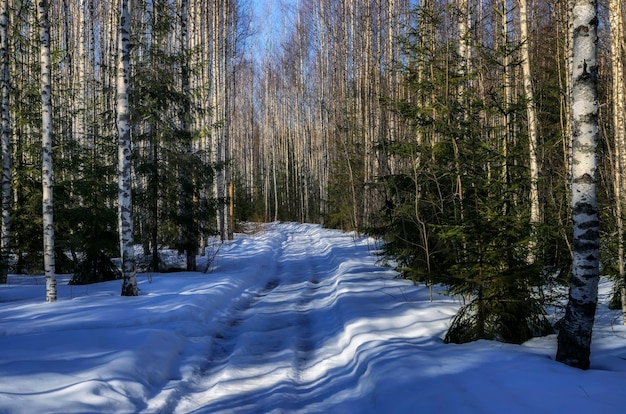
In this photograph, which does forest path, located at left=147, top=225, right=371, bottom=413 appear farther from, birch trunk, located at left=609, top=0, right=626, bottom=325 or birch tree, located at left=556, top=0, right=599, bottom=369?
birch trunk, located at left=609, top=0, right=626, bottom=325

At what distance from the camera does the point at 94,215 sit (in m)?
11.4

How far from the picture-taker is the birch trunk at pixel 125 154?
899 cm

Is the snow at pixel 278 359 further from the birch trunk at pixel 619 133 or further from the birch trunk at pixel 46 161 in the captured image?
the birch trunk at pixel 619 133

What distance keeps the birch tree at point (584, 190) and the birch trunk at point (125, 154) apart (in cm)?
799

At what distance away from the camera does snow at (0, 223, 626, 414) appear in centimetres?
394

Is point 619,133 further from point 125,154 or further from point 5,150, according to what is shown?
point 5,150

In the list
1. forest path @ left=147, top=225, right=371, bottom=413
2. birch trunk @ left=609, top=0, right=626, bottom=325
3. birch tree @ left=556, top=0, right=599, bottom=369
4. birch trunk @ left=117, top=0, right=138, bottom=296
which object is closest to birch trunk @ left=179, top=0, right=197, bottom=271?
forest path @ left=147, top=225, right=371, bottom=413

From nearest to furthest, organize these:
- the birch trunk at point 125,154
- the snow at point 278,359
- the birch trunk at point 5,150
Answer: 1. the snow at point 278,359
2. the birch trunk at point 125,154
3. the birch trunk at point 5,150

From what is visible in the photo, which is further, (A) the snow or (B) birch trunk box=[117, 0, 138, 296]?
(B) birch trunk box=[117, 0, 138, 296]

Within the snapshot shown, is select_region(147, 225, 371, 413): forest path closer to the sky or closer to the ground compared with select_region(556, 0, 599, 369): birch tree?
closer to the ground

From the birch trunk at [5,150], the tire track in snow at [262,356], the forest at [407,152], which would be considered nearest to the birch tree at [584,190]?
the forest at [407,152]

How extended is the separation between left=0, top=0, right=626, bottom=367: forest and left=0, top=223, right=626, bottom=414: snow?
0.73 metres

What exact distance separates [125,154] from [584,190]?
8.32 m

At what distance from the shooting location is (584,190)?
13.9 feet
